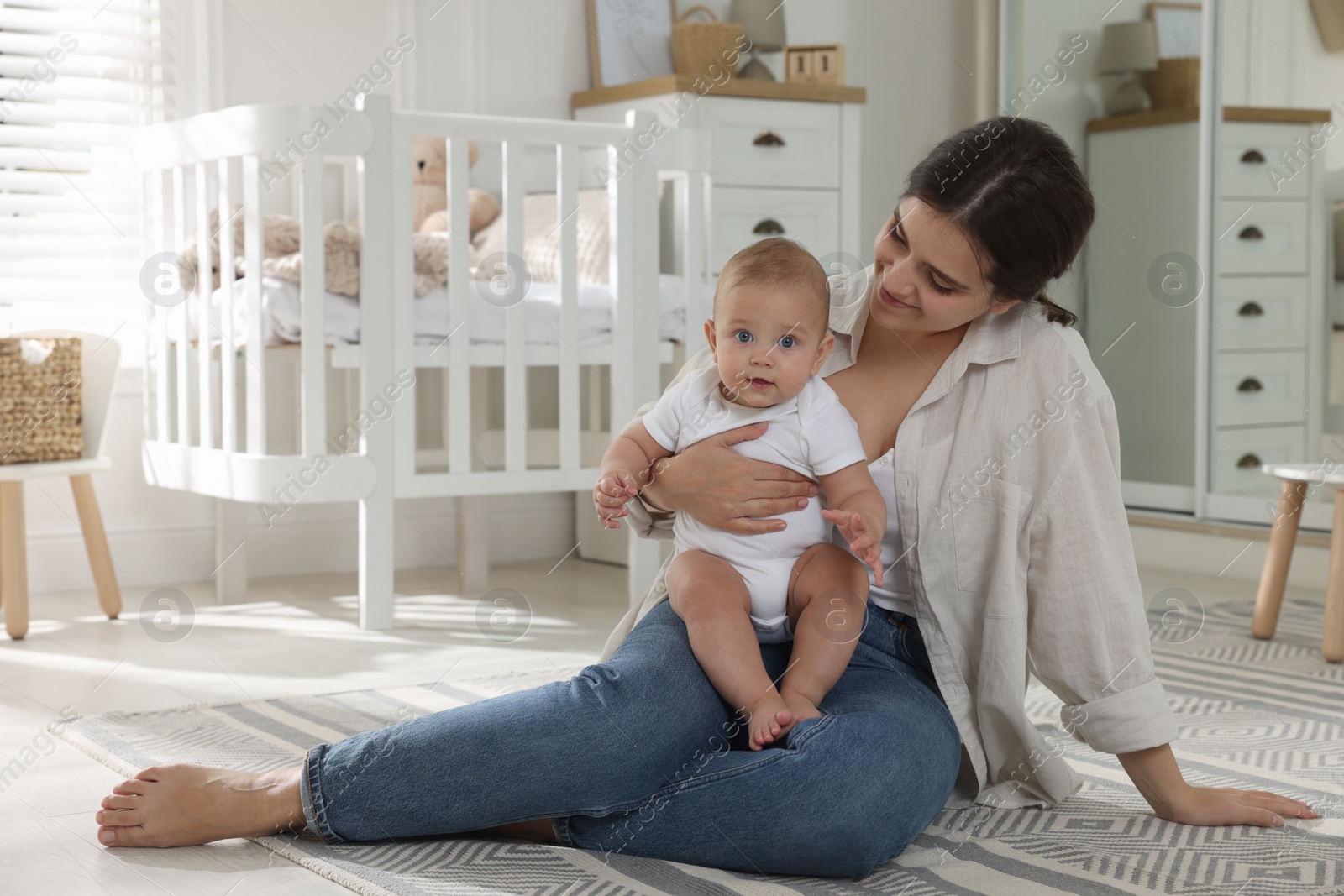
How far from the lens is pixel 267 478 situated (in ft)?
7.44

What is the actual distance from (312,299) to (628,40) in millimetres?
1411

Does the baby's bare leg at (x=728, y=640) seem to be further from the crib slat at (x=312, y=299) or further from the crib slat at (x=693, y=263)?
the crib slat at (x=693, y=263)

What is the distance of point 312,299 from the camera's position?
224 centimetres

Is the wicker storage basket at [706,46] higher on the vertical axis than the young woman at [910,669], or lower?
higher

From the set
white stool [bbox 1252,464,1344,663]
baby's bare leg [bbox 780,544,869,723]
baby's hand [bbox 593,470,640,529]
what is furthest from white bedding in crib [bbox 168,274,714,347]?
baby's bare leg [bbox 780,544,869,723]

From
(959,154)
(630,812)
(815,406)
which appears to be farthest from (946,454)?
(630,812)

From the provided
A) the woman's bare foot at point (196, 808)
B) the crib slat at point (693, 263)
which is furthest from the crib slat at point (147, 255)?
the woman's bare foot at point (196, 808)

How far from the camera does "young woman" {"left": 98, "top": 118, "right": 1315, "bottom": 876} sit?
3.62 ft

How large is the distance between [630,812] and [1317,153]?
95.6 inches

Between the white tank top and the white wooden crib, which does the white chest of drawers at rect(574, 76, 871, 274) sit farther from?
the white tank top

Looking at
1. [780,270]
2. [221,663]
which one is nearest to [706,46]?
[221,663]

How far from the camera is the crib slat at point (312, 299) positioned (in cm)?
222

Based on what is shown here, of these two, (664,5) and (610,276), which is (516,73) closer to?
(664,5)

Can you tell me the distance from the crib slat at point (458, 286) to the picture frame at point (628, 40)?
1.00m
